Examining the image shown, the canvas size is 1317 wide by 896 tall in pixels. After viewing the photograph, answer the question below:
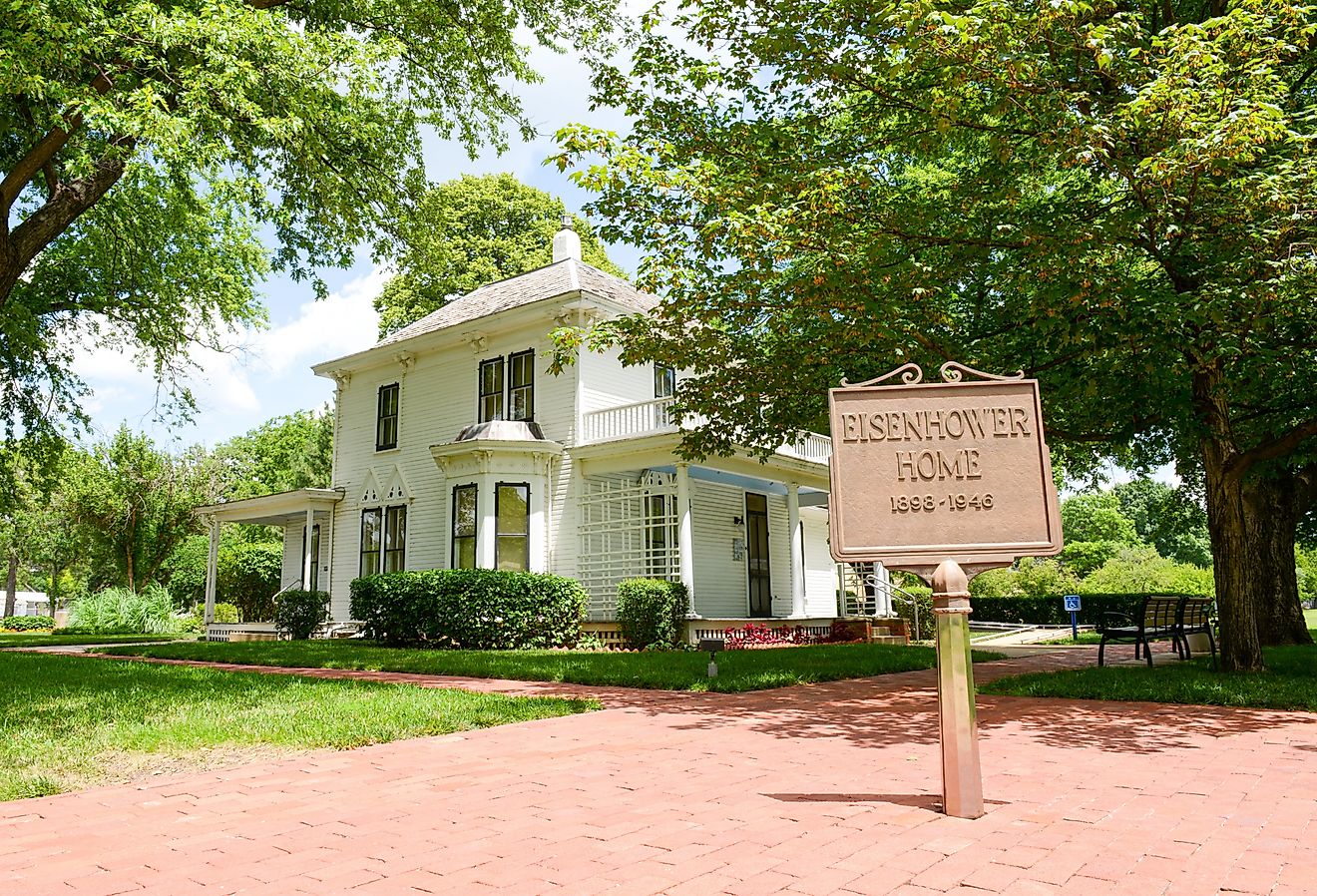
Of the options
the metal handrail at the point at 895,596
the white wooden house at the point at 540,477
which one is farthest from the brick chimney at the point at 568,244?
the metal handrail at the point at 895,596

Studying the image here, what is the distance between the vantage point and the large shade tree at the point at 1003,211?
791 cm

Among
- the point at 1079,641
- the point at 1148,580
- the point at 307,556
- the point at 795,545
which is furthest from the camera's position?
the point at 1148,580

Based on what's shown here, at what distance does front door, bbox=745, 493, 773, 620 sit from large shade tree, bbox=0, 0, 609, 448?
10895mm

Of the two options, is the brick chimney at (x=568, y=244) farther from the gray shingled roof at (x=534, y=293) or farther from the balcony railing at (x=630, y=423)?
the balcony railing at (x=630, y=423)

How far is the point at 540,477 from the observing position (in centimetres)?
1998

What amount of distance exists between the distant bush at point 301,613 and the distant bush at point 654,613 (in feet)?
28.5

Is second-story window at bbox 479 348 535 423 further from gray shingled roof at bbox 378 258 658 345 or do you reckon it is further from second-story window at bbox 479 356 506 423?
gray shingled roof at bbox 378 258 658 345

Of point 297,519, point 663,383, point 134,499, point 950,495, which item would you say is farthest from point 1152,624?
point 134,499

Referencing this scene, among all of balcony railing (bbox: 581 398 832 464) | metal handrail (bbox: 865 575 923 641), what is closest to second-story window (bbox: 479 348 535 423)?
balcony railing (bbox: 581 398 832 464)

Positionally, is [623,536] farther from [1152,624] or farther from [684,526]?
[1152,624]

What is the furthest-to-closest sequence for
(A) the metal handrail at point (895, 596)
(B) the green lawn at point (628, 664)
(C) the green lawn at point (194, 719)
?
(A) the metal handrail at point (895, 596) < (B) the green lawn at point (628, 664) < (C) the green lawn at point (194, 719)

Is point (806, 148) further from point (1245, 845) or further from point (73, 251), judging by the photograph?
point (73, 251)

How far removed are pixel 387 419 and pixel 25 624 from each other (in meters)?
21.7

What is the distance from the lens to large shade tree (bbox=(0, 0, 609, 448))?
962 cm
